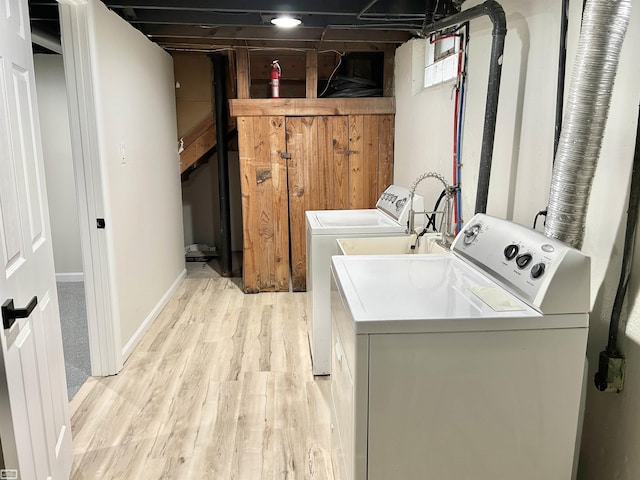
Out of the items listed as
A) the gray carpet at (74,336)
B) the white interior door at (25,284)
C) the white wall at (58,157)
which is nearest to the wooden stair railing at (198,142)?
the white wall at (58,157)

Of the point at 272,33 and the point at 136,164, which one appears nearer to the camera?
the point at 136,164

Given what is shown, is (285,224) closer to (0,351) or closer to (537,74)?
(537,74)

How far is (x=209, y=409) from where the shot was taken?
2307 millimetres

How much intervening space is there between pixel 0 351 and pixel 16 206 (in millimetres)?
440

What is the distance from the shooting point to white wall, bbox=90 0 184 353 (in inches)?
103

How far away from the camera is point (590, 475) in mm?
1380

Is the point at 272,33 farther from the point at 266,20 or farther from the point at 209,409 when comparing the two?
the point at 209,409

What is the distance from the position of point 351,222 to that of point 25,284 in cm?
171

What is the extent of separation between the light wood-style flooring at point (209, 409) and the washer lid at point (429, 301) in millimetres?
928

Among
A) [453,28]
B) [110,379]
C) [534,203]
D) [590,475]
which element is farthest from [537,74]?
[110,379]

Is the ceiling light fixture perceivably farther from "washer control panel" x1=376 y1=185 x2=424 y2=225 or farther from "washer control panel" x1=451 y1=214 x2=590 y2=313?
"washer control panel" x1=451 y1=214 x2=590 y2=313

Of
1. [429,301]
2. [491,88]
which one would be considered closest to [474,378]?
[429,301]

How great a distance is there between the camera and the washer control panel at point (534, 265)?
1126 mm

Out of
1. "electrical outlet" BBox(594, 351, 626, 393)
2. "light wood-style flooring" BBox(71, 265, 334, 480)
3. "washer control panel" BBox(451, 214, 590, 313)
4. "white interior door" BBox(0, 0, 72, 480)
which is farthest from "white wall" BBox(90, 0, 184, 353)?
"electrical outlet" BBox(594, 351, 626, 393)
